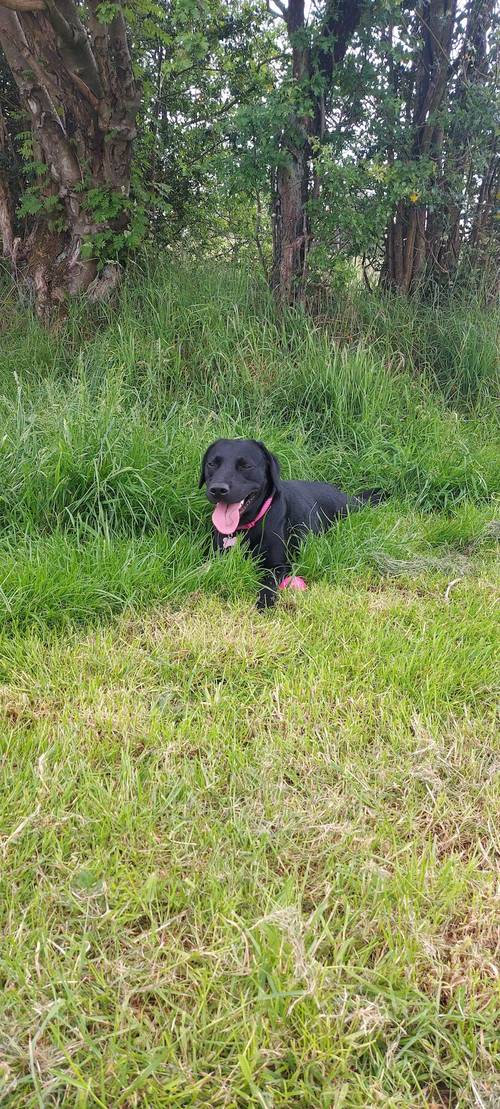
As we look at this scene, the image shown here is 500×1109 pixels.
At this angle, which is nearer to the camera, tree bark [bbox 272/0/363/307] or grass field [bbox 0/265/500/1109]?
grass field [bbox 0/265/500/1109]

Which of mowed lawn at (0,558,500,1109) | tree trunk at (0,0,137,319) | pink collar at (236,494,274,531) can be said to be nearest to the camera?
mowed lawn at (0,558,500,1109)

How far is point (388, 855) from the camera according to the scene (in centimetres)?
135

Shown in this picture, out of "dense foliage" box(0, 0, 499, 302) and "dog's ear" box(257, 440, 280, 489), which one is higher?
"dense foliage" box(0, 0, 499, 302)

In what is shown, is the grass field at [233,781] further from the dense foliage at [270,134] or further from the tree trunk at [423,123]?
the tree trunk at [423,123]

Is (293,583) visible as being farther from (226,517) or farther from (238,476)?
(238,476)

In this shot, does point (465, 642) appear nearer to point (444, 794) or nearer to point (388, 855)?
point (444, 794)

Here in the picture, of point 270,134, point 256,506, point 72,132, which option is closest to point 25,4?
point 72,132

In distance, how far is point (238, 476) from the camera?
272cm

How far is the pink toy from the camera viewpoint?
2.71 metres

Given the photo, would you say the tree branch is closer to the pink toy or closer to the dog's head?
the dog's head

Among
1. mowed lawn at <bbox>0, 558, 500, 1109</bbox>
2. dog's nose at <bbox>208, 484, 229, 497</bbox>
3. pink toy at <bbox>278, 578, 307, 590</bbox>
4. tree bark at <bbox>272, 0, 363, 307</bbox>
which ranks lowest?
mowed lawn at <bbox>0, 558, 500, 1109</bbox>

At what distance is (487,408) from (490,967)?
13.3ft

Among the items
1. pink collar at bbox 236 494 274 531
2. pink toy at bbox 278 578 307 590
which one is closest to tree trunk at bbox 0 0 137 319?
pink collar at bbox 236 494 274 531

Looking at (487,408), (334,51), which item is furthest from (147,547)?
(334,51)
